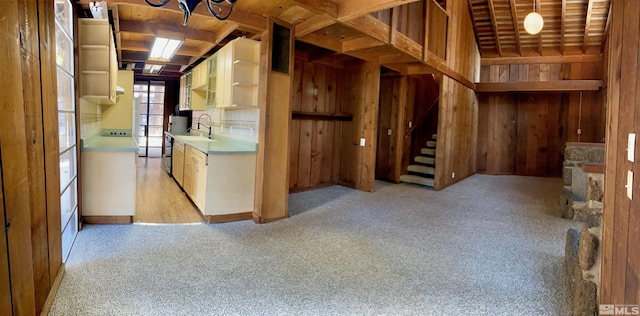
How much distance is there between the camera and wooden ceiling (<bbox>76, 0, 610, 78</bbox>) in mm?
3684

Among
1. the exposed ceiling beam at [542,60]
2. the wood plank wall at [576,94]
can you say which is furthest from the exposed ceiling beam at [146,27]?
the wood plank wall at [576,94]

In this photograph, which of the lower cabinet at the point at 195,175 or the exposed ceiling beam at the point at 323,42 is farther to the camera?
the exposed ceiling beam at the point at 323,42

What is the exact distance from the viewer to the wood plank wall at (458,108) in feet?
22.7

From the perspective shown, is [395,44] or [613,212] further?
[395,44]

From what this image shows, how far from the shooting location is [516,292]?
2662 mm

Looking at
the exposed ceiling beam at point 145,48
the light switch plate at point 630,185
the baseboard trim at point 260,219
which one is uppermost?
the exposed ceiling beam at point 145,48

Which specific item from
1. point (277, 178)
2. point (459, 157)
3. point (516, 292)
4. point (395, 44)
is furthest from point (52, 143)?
point (459, 157)

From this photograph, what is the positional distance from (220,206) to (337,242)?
142 centimetres

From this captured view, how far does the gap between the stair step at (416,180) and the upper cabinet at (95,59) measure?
538 cm

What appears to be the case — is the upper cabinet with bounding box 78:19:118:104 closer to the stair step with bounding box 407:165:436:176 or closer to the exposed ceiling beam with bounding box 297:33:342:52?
the exposed ceiling beam with bounding box 297:33:342:52

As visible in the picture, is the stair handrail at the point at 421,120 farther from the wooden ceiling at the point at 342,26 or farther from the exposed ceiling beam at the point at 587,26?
the exposed ceiling beam at the point at 587,26

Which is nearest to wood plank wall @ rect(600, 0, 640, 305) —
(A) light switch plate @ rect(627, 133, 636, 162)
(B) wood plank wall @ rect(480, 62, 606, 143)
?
(A) light switch plate @ rect(627, 133, 636, 162)

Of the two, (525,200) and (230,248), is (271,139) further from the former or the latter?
(525,200)

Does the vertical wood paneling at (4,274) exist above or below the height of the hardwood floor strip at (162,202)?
above
